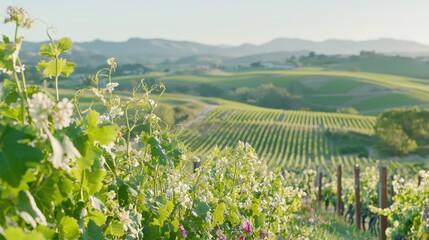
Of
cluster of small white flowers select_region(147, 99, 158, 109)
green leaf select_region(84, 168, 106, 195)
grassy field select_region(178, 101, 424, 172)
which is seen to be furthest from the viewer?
grassy field select_region(178, 101, 424, 172)

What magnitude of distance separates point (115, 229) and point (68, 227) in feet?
1.08

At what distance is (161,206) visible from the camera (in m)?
2.64

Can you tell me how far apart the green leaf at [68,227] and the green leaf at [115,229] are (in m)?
0.30

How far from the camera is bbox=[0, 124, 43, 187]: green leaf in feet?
4.16

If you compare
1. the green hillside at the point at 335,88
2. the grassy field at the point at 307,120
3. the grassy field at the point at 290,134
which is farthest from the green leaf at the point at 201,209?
the green hillside at the point at 335,88

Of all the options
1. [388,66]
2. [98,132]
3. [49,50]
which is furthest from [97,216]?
[388,66]

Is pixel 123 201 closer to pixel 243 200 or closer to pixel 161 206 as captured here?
pixel 161 206

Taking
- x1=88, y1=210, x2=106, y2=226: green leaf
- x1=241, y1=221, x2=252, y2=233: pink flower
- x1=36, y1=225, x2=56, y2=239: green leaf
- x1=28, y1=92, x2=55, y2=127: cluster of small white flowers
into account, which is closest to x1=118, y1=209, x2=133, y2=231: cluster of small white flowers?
x1=88, y1=210, x2=106, y2=226: green leaf

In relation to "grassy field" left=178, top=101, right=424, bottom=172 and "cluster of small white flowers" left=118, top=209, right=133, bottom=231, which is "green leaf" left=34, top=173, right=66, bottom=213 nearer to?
"cluster of small white flowers" left=118, top=209, right=133, bottom=231

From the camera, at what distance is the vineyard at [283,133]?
154 feet

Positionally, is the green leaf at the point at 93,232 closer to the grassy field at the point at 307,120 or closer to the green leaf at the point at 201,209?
the green leaf at the point at 201,209

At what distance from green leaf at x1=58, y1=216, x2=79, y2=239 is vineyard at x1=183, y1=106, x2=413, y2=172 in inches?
1617

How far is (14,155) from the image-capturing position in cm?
128

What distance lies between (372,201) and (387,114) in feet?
152
